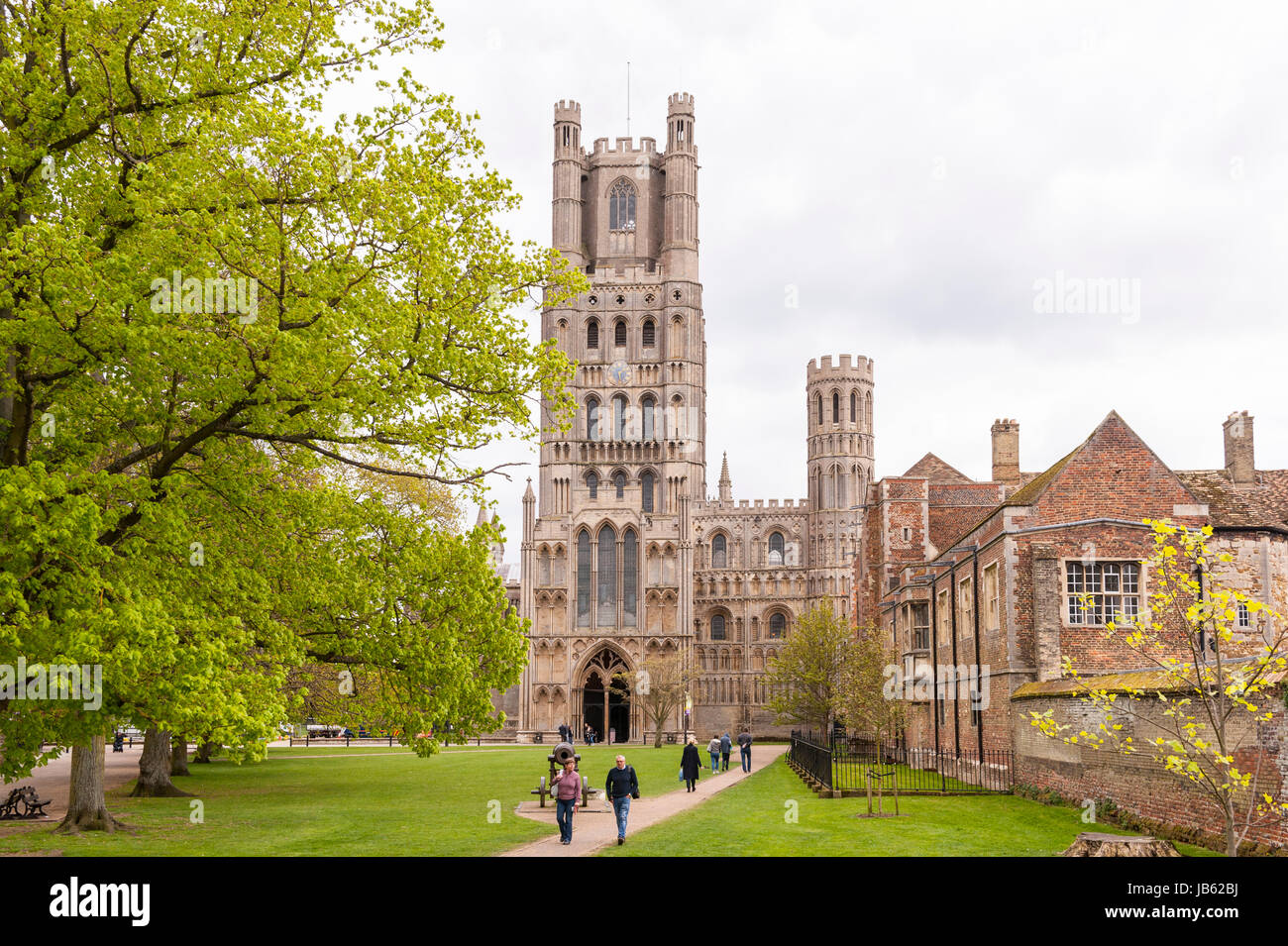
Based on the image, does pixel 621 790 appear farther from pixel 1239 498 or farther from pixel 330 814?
pixel 1239 498

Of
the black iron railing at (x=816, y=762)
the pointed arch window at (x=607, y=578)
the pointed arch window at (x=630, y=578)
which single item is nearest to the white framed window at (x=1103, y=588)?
the black iron railing at (x=816, y=762)

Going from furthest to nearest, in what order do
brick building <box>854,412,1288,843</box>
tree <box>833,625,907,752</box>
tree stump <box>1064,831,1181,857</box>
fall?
tree <box>833,625,907,752</box> < brick building <box>854,412,1288,843</box> < tree stump <box>1064,831,1181,857</box>

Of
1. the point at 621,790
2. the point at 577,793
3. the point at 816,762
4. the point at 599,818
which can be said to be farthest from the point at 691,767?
the point at 577,793

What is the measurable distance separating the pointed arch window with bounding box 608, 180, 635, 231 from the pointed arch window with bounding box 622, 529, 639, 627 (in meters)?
26.0

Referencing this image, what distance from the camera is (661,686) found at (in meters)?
72.8

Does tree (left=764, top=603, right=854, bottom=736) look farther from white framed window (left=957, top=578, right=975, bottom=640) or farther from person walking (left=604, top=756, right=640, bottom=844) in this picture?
person walking (left=604, top=756, right=640, bottom=844)

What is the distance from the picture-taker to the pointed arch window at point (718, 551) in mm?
102875

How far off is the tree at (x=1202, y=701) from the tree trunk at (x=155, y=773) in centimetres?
2217

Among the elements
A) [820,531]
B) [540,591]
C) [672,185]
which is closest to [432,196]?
[540,591]

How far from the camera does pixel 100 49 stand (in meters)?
15.1

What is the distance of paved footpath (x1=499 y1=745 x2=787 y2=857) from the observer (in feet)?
58.1

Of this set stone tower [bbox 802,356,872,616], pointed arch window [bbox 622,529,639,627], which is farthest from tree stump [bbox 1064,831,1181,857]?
stone tower [bbox 802,356,872,616]

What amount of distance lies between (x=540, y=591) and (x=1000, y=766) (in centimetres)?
5397

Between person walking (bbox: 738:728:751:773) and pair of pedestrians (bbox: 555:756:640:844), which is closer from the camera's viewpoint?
pair of pedestrians (bbox: 555:756:640:844)
